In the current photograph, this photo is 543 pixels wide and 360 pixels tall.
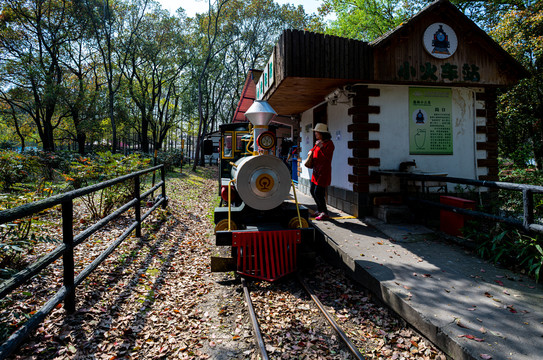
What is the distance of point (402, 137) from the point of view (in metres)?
7.22

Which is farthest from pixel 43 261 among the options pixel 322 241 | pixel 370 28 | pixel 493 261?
pixel 370 28

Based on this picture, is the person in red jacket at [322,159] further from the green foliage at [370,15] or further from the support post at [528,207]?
the green foliage at [370,15]

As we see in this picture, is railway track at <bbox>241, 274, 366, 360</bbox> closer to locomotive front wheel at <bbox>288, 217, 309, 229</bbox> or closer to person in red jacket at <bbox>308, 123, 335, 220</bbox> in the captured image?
locomotive front wheel at <bbox>288, 217, 309, 229</bbox>

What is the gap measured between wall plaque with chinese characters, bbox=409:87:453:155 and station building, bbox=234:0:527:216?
0.02 meters

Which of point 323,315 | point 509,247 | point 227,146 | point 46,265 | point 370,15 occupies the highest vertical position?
point 370,15

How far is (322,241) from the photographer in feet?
19.0

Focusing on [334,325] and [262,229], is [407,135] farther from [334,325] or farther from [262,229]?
[334,325]

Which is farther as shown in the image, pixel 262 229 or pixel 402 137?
pixel 402 137

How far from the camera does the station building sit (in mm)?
6352

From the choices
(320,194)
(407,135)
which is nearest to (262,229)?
(320,194)

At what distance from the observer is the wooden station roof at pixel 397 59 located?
610cm

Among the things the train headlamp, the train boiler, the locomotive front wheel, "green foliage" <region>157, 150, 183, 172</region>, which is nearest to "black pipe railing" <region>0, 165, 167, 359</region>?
the train boiler

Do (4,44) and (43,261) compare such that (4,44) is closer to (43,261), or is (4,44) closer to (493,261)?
(43,261)

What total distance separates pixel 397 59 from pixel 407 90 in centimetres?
91
